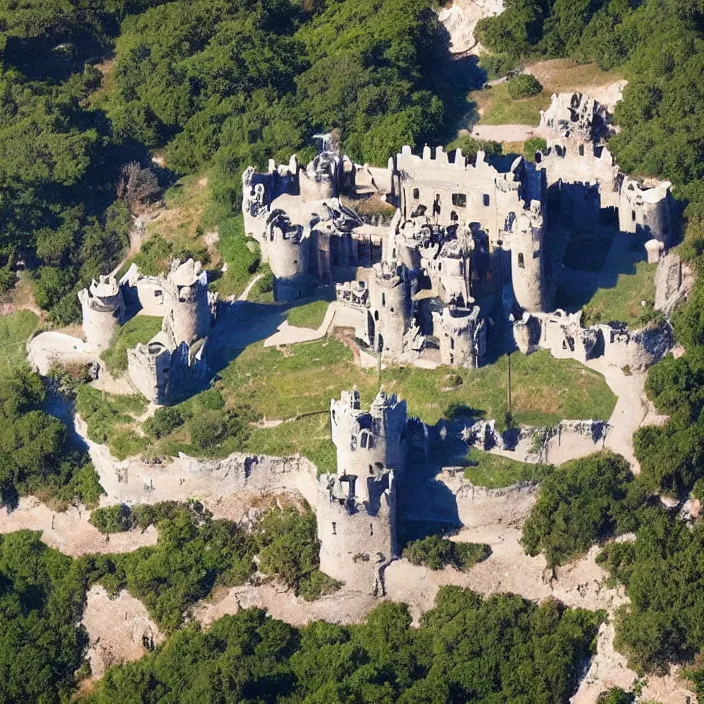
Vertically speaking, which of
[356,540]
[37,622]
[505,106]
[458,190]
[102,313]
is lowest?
[37,622]

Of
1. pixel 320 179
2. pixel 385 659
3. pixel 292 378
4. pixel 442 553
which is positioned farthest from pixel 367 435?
pixel 320 179

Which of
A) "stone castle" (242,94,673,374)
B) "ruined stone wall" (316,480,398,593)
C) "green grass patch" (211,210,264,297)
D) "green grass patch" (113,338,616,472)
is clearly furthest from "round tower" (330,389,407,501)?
"green grass patch" (211,210,264,297)

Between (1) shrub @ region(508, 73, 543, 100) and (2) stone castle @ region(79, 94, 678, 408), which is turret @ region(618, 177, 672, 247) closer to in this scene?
(2) stone castle @ region(79, 94, 678, 408)

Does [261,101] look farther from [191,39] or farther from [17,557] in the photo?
[17,557]

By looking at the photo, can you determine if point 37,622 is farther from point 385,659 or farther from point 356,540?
point 385,659

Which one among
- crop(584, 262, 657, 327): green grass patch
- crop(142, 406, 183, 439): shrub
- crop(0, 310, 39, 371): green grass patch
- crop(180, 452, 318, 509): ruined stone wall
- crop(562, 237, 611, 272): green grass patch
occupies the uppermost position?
crop(562, 237, 611, 272): green grass patch

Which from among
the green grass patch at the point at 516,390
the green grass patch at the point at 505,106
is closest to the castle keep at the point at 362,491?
the green grass patch at the point at 516,390
